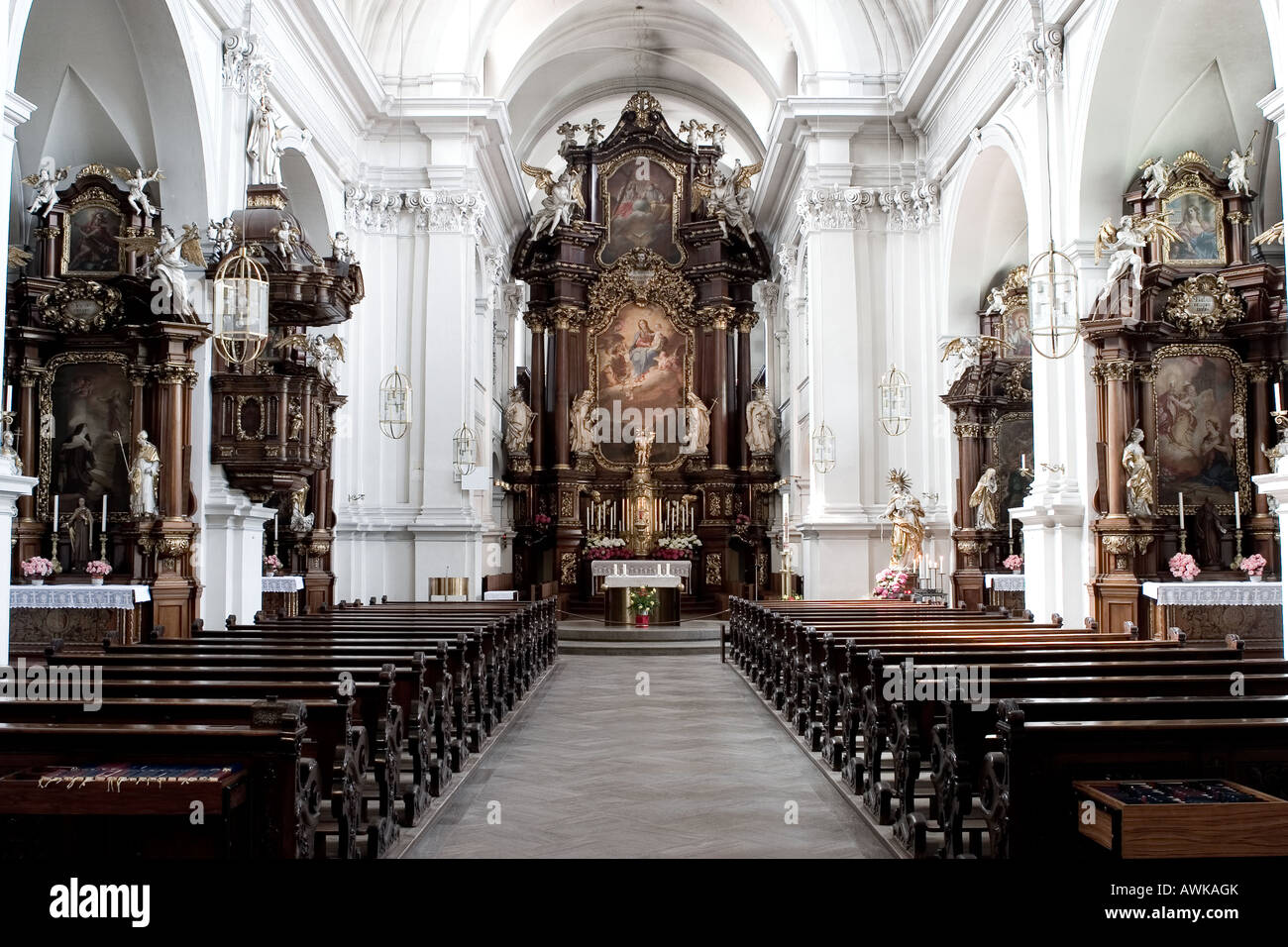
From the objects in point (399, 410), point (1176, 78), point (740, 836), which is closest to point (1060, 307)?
point (1176, 78)

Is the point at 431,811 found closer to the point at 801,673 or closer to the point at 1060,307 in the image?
the point at 801,673

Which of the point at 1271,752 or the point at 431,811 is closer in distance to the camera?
the point at 1271,752

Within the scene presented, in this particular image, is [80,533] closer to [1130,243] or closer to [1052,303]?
[1052,303]

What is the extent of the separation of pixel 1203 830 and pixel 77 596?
8.99 metres

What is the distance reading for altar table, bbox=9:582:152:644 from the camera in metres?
9.74

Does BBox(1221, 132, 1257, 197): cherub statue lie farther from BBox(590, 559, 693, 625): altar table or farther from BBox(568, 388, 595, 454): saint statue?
BBox(568, 388, 595, 454): saint statue

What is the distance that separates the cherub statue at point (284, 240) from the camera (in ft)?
36.3

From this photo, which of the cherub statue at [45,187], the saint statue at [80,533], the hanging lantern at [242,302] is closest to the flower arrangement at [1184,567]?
the hanging lantern at [242,302]

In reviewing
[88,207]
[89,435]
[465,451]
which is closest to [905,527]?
[465,451]

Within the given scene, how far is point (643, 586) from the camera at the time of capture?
1812 cm

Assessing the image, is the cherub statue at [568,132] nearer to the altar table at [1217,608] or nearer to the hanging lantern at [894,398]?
the hanging lantern at [894,398]

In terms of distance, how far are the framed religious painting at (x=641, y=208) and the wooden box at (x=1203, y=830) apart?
21.3 metres

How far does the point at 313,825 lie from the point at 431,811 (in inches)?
79.3

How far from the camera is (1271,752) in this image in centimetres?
429
